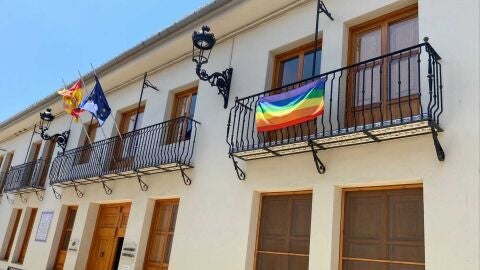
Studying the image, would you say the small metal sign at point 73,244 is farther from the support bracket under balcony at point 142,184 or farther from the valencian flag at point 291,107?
the valencian flag at point 291,107

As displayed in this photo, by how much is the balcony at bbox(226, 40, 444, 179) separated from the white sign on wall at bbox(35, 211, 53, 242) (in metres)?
6.59

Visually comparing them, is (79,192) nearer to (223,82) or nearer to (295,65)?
(223,82)

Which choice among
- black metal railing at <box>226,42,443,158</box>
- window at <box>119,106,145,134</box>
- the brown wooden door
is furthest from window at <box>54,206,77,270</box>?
black metal railing at <box>226,42,443,158</box>

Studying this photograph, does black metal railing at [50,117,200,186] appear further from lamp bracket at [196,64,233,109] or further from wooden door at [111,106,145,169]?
lamp bracket at [196,64,233,109]

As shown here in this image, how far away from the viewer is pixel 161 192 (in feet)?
24.1

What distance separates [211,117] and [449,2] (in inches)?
155

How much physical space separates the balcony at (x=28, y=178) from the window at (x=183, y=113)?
5.38 metres

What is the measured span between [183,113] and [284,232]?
12.0 ft

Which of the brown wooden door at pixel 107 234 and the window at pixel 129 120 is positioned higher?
the window at pixel 129 120

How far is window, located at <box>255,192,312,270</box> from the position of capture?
5133 millimetres

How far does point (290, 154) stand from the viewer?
17.9 ft

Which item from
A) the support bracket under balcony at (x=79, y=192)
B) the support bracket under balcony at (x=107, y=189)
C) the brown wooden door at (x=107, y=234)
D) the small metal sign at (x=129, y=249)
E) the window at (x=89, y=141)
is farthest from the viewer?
the window at (x=89, y=141)

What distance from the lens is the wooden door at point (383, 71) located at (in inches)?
187

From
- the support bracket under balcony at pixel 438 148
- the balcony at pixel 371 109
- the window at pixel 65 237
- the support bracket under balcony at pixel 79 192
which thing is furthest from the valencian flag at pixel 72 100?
the support bracket under balcony at pixel 438 148
